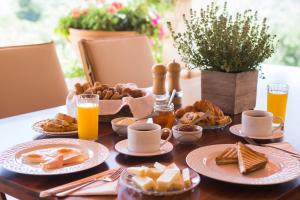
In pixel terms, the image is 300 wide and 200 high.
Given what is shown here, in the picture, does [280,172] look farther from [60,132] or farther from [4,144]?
[4,144]

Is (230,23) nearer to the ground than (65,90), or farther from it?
farther from it

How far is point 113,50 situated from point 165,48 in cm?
246

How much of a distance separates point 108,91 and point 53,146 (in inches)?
13.9

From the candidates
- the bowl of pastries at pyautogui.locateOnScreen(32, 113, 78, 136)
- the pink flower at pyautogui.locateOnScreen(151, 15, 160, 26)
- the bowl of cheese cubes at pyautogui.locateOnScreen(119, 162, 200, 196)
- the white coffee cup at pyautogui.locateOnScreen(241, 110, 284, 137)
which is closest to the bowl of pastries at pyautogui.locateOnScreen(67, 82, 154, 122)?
the bowl of pastries at pyautogui.locateOnScreen(32, 113, 78, 136)

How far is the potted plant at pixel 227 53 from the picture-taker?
1.55 meters

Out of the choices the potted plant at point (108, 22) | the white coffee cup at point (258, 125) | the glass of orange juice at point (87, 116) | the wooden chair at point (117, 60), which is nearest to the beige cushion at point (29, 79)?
the wooden chair at point (117, 60)

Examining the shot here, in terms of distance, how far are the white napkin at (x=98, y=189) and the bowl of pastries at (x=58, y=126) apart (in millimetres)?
403

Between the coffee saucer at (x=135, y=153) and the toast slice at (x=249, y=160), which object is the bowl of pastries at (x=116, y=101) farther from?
the toast slice at (x=249, y=160)

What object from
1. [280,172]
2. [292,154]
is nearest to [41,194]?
[280,172]

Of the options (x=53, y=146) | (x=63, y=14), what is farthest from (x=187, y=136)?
(x=63, y=14)

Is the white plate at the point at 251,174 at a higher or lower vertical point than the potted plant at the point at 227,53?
lower

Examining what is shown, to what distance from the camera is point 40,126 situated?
1.38 metres

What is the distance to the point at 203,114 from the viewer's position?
55.2 inches

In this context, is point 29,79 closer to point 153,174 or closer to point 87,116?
point 87,116
